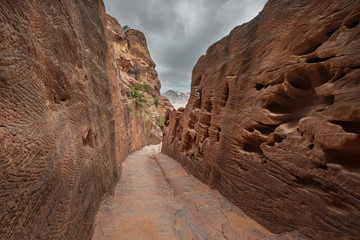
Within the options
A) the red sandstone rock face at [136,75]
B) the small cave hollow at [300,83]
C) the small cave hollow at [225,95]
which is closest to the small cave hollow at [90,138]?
the small cave hollow at [225,95]

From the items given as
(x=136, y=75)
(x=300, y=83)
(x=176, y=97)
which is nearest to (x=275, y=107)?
(x=300, y=83)

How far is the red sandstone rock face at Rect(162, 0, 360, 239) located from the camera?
173 cm

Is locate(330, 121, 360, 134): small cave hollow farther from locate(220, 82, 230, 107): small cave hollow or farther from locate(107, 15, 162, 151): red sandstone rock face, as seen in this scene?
locate(107, 15, 162, 151): red sandstone rock face

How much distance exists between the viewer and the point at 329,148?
185 centimetres

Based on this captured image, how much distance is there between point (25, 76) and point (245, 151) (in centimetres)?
405

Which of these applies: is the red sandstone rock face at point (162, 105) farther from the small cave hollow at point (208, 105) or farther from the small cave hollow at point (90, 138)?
the small cave hollow at point (90, 138)

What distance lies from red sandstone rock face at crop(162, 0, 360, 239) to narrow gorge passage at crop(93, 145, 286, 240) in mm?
393

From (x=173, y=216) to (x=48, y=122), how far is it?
10.3 feet

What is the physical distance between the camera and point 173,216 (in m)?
3.04

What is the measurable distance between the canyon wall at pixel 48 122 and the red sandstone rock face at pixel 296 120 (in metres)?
3.42

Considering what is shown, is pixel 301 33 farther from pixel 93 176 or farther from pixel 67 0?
pixel 93 176

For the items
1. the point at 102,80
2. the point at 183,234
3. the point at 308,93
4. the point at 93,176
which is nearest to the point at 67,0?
the point at 102,80

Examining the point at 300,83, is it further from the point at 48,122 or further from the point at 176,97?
the point at 176,97

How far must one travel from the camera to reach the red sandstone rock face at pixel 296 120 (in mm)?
1731
